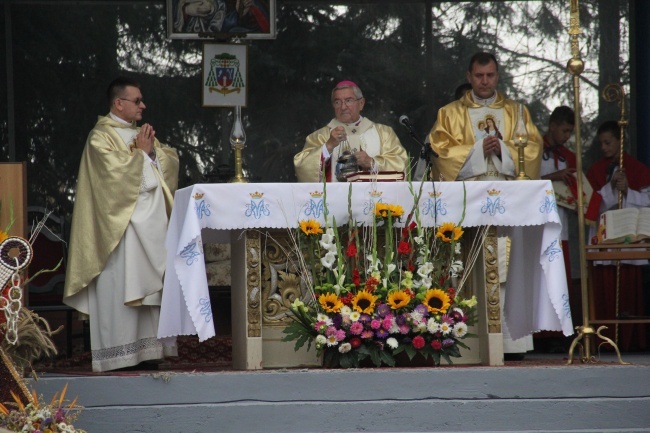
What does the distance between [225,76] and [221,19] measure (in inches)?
19.6

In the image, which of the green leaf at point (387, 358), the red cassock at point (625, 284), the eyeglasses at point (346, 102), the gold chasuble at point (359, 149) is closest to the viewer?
the green leaf at point (387, 358)

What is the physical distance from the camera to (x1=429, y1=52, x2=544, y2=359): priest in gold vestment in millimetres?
7714

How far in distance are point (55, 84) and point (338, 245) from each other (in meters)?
4.84

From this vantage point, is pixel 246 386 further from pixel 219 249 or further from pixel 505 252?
pixel 219 249

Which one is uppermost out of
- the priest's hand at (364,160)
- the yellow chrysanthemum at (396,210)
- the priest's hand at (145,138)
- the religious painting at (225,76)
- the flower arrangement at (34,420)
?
the religious painting at (225,76)

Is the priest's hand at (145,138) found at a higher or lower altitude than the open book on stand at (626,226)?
higher

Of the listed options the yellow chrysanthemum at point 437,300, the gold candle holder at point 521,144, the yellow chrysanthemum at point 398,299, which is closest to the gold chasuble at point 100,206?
the yellow chrysanthemum at point 398,299

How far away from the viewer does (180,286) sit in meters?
6.63

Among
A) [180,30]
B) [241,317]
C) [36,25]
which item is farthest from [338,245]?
[36,25]

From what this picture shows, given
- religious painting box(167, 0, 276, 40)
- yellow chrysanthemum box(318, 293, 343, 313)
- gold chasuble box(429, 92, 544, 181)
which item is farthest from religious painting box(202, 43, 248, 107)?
yellow chrysanthemum box(318, 293, 343, 313)

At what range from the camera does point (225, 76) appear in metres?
10.5

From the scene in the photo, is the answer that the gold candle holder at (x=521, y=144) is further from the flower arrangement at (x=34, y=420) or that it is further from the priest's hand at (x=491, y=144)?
the flower arrangement at (x=34, y=420)

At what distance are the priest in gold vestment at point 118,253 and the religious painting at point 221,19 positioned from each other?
9.44 feet

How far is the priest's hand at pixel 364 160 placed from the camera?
7.32 m
